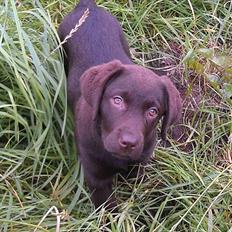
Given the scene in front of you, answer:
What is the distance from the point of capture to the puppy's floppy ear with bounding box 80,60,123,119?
9.09 feet

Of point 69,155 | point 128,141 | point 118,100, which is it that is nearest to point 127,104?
point 118,100

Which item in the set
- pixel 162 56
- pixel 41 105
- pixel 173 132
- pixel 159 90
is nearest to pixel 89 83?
pixel 159 90

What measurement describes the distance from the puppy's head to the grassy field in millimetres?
389

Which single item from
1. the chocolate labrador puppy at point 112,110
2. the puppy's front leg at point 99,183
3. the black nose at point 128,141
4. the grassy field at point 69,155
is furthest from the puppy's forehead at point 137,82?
the grassy field at point 69,155

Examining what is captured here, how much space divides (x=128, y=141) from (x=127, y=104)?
0.15 m

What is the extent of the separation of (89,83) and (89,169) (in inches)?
15.7

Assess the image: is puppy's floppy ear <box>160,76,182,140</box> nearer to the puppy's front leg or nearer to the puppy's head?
the puppy's head

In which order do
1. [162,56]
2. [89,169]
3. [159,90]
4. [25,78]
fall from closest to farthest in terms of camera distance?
[159,90], [89,169], [25,78], [162,56]

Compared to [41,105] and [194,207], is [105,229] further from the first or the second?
[41,105]

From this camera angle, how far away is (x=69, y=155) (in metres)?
3.31

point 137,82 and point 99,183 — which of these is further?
point 99,183

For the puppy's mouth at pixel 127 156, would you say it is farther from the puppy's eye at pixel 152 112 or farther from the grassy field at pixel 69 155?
the grassy field at pixel 69 155

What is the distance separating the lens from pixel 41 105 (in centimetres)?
327

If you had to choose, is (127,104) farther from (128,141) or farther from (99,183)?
(99,183)
